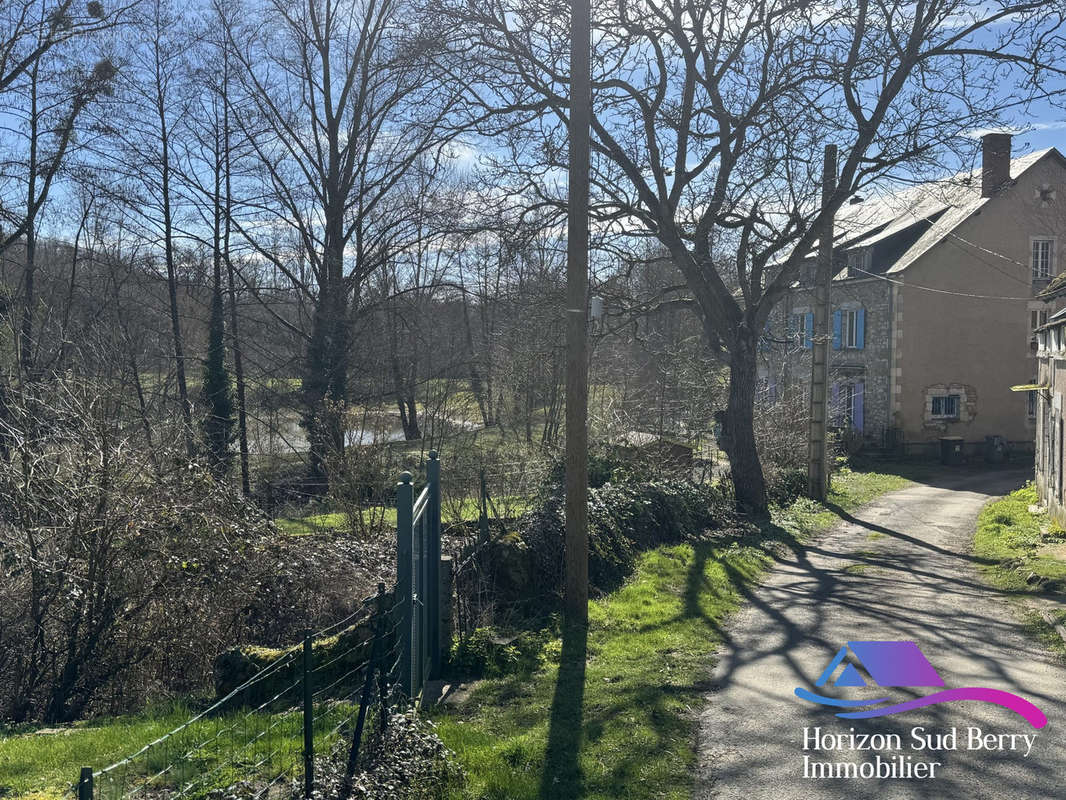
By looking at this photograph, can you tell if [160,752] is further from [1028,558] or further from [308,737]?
[1028,558]

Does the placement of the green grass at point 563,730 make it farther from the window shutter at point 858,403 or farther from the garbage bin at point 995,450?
the window shutter at point 858,403

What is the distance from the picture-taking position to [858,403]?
33.5m

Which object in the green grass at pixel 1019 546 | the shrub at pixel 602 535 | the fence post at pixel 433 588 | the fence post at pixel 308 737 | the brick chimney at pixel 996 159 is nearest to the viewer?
the fence post at pixel 308 737

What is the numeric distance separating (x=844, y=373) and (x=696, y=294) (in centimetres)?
1919

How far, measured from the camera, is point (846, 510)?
2023 centimetres

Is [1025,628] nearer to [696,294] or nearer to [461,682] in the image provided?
[461,682]

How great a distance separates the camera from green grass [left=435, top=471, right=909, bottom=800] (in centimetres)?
586

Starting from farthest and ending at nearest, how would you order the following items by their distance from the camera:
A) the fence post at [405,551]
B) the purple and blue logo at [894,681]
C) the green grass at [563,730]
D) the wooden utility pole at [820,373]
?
the wooden utility pole at [820,373], the purple and blue logo at [894,681], the fence post at [405,551], the green grass at [563,730]

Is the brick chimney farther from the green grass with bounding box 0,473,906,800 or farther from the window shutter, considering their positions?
the green grass with bounding box 0,473,906,800

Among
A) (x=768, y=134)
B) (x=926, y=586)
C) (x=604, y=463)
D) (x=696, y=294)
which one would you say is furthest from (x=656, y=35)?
(x=926, y=586)

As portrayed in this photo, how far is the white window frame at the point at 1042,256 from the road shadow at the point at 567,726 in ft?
95.2

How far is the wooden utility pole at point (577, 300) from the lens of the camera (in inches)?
376

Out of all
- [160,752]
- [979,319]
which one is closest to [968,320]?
[979,319]

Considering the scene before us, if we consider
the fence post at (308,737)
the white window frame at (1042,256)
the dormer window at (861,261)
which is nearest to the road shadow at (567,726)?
the fence post at (308,737)
